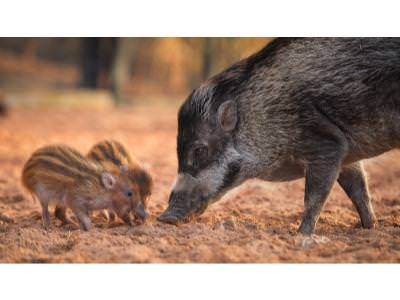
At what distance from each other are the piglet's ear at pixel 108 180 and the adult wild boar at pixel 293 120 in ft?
1.76

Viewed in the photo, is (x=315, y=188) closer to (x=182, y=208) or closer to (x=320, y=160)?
(x=320, y=160)

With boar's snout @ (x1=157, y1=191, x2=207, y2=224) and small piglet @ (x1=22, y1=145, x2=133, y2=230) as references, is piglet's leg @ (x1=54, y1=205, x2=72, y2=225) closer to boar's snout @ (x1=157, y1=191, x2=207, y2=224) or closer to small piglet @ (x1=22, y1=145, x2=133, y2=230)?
small piglet @ (x1=22, y1=145, x2=133, y2=230)

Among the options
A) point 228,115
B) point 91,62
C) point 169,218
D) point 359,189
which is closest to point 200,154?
point 228,115

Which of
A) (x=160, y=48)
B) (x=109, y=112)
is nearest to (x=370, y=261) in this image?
(x=160, y=48)

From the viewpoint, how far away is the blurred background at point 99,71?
12.0 meters

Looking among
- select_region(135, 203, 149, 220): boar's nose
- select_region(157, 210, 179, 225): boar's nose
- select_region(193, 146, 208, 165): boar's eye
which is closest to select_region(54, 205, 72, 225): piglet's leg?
select_region(135, 203, 149, 220): boar's nose

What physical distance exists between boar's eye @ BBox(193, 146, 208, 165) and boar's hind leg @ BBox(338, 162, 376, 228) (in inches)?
42.6

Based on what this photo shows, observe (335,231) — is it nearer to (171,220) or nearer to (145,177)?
(171,220)

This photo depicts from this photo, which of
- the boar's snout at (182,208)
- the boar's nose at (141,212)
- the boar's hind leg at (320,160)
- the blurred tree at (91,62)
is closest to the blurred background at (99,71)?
the blurred tree at (91,62)

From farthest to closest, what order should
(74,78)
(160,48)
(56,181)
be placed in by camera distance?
(74,78), (160,48), (56,181)

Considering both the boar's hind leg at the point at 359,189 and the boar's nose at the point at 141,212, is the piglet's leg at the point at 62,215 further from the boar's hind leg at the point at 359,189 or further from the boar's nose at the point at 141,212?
the boar's hind leg at the point at 359,189
